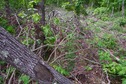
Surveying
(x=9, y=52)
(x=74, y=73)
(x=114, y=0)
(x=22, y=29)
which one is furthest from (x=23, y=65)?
(x=114, y=0)

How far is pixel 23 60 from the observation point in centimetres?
283

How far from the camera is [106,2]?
53.3ft

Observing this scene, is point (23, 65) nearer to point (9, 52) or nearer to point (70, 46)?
point (9, 52)

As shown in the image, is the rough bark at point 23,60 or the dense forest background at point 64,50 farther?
the dense forest background at point 64,50

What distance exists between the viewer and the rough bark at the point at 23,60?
105 inches

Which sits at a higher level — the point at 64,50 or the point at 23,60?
the point at 23,60

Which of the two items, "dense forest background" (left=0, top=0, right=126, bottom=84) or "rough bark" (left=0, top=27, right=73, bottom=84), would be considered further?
"dense forest background" (left=0, top=0, right=126, bottom=84)

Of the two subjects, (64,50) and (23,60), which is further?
(64,50)

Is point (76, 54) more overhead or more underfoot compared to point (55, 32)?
more underfoot

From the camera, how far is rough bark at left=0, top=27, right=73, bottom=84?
8.78 feet

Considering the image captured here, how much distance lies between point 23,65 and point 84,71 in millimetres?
1852

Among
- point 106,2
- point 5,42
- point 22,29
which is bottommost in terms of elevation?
point 106,2

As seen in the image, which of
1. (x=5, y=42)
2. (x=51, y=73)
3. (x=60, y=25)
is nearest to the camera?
(x=5, y=42)

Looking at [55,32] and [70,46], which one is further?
[55,32]
